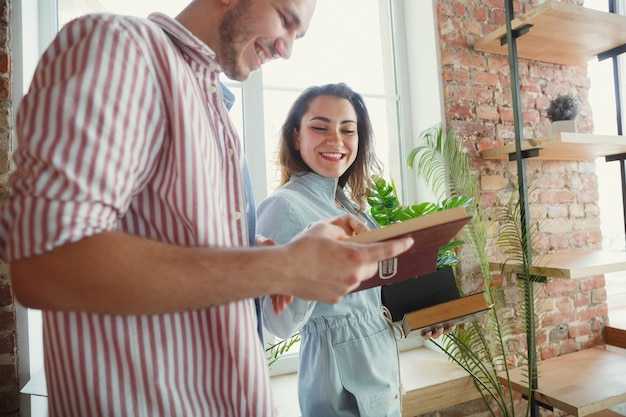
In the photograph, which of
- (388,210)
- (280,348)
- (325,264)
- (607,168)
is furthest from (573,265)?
(325,264)

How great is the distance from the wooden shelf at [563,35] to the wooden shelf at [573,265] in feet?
3.80

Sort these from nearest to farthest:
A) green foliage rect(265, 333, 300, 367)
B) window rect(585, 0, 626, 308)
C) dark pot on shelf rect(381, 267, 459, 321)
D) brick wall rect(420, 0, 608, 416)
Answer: dark pot on shelf rect(381, 267, 459, 321) → green foliage rect(265, 333, 300, 367) → brick wall rect(420, 0, 608, 416) → window rect(585, 0, 626, 308)

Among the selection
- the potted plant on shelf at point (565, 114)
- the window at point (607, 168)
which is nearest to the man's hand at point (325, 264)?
the potted plant on shelf at point (565, 114)

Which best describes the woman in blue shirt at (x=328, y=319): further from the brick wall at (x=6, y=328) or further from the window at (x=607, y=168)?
the window at (x=607, y=168)

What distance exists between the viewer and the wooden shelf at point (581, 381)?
5.87 ft

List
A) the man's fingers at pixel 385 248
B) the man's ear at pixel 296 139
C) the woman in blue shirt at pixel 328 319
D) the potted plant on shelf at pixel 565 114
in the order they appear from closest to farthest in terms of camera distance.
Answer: the man's fingers at pixel 385 248 < the woman in blue shirt at pixel 328 319 < the man's ear at pixel 296 139 < the potted plant on shelf at pixel 565 114

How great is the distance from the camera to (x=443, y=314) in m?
1.27

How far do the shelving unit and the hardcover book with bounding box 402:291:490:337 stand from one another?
826 millimetres

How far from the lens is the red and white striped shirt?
43 cm

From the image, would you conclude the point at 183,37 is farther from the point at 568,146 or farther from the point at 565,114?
the point at 565,114

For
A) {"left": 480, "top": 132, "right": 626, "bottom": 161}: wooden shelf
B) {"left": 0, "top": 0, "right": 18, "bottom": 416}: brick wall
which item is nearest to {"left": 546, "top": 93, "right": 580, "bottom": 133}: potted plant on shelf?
{"left": 480, "top": 132, "right": 626, "bottom": 161}: wooden shelf

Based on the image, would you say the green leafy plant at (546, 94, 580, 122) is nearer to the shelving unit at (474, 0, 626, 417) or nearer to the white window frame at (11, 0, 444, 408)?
the shelving unit at (474, 0, 626, 417)

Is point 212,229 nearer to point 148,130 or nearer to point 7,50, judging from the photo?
point 148,130

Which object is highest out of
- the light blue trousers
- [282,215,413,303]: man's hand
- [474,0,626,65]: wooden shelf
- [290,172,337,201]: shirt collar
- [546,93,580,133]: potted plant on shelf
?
[474,0,626,65]: wooden shelf
